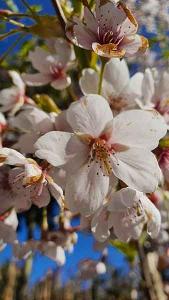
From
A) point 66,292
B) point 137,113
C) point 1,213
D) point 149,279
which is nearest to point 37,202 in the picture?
point 1,213

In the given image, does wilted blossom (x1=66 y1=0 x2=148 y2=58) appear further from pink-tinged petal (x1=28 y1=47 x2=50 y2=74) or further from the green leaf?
the green leaf

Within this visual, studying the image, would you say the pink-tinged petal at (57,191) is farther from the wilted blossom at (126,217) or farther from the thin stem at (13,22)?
the thin stem at (13,22)

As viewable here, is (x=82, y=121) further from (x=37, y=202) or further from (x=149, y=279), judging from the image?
(x=149, y=279)

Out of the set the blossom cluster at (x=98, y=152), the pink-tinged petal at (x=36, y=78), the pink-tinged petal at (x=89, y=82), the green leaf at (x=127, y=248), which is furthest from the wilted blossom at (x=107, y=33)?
the green leaf at (x=127, y=248)

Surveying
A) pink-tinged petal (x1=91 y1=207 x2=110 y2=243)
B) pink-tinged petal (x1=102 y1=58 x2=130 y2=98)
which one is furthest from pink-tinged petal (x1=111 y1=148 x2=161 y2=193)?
pink-tinged petal (x1=102 y1=58 x2=130 y2=98)

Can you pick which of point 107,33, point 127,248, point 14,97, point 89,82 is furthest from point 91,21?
point 127,248

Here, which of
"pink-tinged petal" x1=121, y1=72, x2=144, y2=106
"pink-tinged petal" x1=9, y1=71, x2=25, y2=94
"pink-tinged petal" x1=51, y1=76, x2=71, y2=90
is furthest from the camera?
"pink-tinged petal" x1=9, y1=71, x2=25, y2=94
